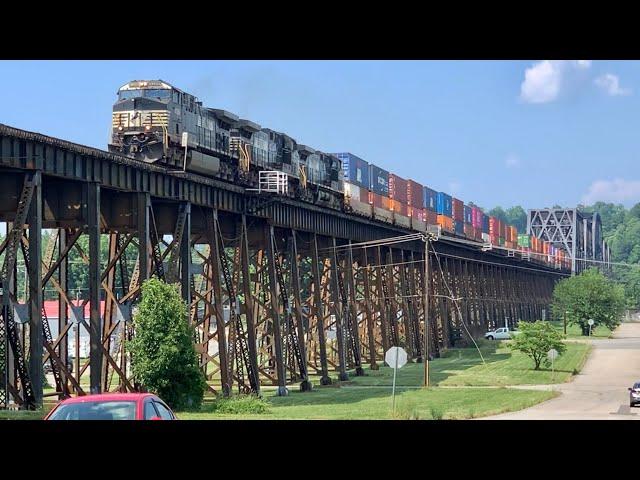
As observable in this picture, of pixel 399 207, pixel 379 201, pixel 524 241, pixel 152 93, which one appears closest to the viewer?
pixel 152 93

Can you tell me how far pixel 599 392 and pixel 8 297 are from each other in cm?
3076

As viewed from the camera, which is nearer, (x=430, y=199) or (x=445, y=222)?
(x=430, y=199)

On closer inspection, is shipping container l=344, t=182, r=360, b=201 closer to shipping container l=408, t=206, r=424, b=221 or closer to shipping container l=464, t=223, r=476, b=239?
shipping container l=408, t=206, r=424, b=221

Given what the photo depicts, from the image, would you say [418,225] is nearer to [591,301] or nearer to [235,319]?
[591,301]

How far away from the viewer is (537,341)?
68.8 meters

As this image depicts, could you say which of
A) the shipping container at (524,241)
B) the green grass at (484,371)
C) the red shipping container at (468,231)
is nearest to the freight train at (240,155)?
the green grass at (484,371)

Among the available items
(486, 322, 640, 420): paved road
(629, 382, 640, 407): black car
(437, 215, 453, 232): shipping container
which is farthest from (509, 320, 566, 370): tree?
(437, 215, 453, 232): shipping container

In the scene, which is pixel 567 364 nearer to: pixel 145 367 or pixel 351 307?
pixel 351 307

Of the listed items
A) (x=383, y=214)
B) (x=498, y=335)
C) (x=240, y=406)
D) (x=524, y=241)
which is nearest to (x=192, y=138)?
(x=240, y=406)

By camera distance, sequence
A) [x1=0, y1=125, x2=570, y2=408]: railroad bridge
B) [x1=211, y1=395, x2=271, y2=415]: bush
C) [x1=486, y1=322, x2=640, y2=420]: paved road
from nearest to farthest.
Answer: [x1=0, y1=125, x2=570, y2=408]: railroad bridge → [x1=486, y1=322, x2=640, y2=420]: paved road → [x1=211, y1=395, x2=271, y2=415]: bush

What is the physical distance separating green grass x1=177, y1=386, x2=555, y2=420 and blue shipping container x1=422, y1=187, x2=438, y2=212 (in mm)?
41345

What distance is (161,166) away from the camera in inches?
1671

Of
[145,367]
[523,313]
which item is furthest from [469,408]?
[523,313]

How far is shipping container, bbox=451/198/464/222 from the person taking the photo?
107 metres
